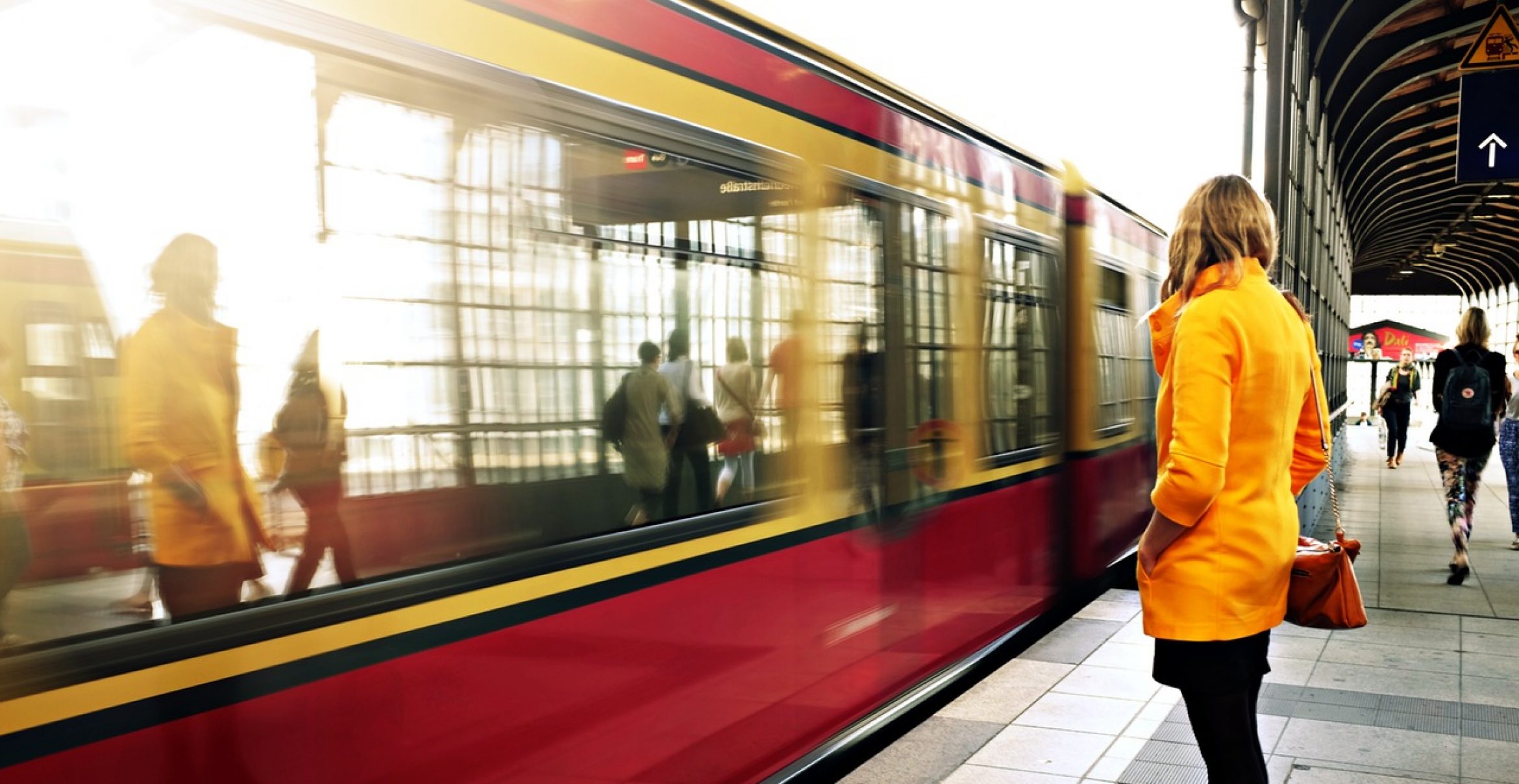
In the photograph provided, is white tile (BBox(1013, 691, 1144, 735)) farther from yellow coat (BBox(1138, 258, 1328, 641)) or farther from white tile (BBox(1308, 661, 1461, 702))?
yellow coat (BBox(1138, 258, 1328, 641))

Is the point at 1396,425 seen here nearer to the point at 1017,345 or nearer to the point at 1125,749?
the point at 1017,345

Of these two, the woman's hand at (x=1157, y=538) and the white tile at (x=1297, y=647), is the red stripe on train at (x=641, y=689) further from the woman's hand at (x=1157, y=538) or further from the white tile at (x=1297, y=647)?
the white tile at (x=1297, y=647)

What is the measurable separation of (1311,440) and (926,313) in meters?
2.56

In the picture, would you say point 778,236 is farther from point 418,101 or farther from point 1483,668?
point 1483,668

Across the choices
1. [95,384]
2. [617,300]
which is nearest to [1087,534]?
[617,300]

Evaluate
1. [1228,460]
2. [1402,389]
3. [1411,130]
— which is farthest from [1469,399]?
[1411,130]

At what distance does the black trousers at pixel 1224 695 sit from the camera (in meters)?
2.92

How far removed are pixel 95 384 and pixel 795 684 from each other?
2.82 m

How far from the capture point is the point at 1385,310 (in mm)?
87938

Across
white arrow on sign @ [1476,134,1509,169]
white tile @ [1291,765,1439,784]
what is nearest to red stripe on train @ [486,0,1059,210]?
white tile @ [1291,765,1439,784]

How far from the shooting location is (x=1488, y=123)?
1325 cm

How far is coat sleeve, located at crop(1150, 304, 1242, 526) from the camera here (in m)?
2.80

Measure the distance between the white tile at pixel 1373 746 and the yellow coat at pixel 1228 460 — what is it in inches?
84.3

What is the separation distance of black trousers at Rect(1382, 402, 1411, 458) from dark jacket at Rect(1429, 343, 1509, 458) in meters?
12.2
